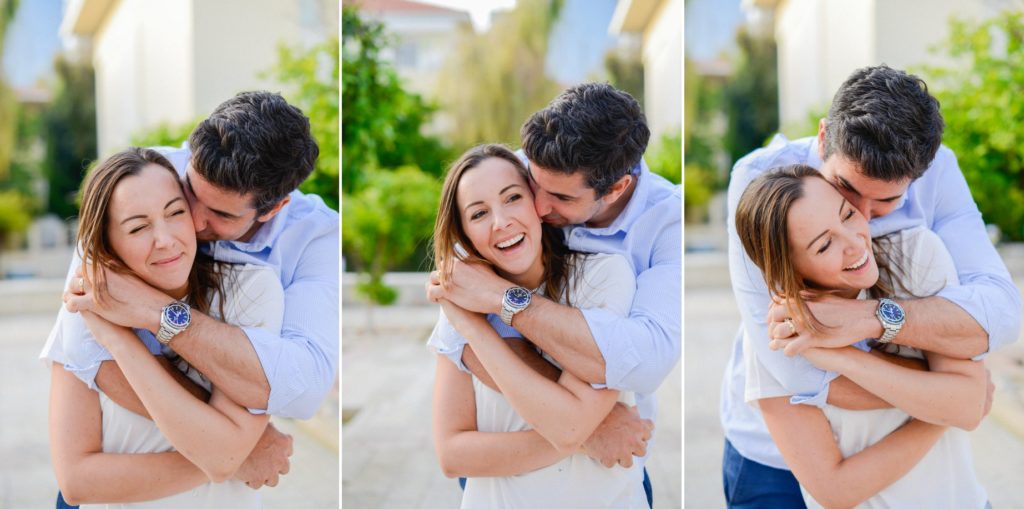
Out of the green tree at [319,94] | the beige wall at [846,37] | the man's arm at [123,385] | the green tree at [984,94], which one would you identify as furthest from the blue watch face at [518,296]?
the green tree at [984,94]

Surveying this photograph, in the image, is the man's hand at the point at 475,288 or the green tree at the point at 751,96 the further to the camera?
the green tree at the point at 751,96

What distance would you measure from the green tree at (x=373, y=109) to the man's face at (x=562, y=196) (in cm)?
136

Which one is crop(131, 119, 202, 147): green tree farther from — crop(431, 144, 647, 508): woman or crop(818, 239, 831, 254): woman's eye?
crop(818, 239, 831, 254): woman's eye

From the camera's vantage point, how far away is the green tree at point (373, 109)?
4.64 metres

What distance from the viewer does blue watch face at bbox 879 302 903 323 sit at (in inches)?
94.9

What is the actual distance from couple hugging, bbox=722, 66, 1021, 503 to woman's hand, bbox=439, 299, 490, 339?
716mm

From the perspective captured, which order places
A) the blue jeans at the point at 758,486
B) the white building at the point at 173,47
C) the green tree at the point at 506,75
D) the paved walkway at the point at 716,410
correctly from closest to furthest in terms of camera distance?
the blue jeans at the point at 758,486 → the white building at the point at 173,47 → the green tree at the point at 506,75 → the paved walkway at the point at 716,410

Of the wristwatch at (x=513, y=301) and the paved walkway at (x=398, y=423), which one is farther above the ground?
the wristwatch at (x=513, y=301)

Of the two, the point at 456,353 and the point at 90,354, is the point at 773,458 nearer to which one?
the point at 456,353

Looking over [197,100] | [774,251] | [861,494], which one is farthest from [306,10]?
[861,494]

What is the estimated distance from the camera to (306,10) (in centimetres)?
389

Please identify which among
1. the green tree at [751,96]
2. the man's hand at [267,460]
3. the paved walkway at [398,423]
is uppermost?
the green tree at [751,96]

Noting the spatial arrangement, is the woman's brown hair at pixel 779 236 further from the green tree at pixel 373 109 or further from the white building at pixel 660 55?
the green tree at pixel 373 109

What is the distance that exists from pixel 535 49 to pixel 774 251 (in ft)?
6.93
